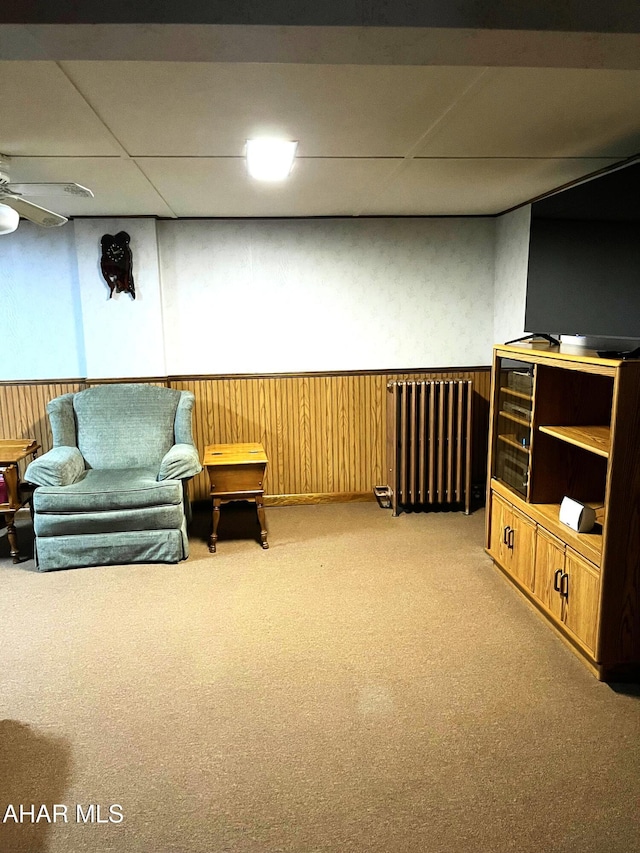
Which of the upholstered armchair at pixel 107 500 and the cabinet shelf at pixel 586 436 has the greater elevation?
the cabinet shelf at pixel 586 436

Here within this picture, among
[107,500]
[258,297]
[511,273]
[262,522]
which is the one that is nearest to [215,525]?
Answer: [262,522]

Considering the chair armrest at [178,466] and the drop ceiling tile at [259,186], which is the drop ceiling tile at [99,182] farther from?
the chair armrest at [178,466]

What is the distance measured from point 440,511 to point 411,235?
214 centimetres

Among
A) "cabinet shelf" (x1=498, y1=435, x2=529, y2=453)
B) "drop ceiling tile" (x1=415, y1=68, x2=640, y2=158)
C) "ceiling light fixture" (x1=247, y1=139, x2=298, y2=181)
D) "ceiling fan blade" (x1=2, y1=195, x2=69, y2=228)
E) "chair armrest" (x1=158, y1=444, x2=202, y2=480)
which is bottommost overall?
"chair armrest" (x1=158, y1=444, x2=202, y2=480)

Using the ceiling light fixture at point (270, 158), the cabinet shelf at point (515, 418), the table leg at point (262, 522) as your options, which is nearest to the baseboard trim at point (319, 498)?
the table leg at point (262, 522)

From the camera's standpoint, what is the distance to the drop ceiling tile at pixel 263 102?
1.85 metres

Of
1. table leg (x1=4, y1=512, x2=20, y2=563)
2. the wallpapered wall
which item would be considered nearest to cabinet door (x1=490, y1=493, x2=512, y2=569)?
the wallpapered wall

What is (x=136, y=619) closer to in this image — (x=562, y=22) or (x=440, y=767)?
(x=440, y=767)

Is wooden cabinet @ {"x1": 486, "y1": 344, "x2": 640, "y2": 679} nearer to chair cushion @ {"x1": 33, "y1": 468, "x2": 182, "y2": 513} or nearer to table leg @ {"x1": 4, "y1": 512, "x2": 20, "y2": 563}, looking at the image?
chair cushion @ {"x1": 33, "y1": 468, "x2": 182, "y2": 513}

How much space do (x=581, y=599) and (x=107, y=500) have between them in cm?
262

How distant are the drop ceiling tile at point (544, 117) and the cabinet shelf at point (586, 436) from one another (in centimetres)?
126

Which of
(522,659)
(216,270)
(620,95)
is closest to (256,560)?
(522,659)

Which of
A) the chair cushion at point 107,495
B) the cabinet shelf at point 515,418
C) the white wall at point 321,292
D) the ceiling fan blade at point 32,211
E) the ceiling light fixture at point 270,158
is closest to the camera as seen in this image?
the ceiling light fixture at point 270,158

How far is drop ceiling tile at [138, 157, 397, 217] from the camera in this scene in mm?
2994
